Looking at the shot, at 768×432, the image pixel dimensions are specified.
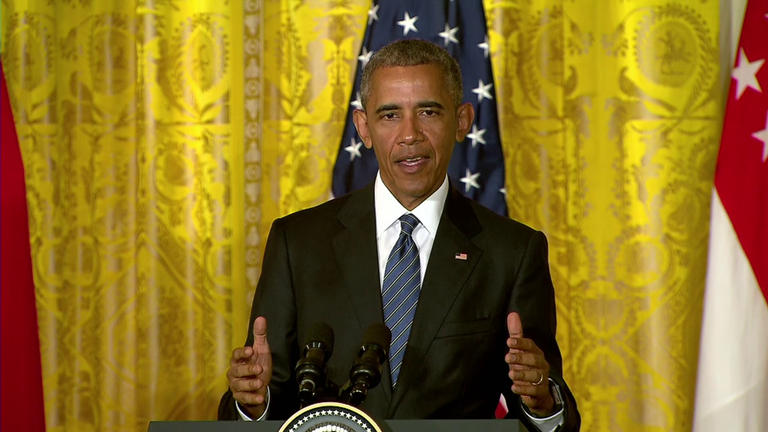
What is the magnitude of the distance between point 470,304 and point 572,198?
1296mm

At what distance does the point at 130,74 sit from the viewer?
3477 mm

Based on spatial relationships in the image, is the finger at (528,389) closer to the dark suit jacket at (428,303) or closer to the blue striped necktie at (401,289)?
the dark suit jacket at (428,303)

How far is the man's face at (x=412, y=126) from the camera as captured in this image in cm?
230

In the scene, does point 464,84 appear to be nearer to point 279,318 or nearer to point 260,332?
point 279,318

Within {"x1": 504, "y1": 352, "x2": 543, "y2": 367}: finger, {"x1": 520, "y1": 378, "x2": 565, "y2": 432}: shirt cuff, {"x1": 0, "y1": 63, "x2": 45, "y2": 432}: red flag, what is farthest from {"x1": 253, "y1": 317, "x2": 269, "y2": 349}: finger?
{"x1": 0, "y1": 63, "x2": 45, "y2": 432}: red flag

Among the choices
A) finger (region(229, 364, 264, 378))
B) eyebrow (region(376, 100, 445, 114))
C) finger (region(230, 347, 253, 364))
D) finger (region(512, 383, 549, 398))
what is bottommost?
finger (region(512, 383, 549, 398))

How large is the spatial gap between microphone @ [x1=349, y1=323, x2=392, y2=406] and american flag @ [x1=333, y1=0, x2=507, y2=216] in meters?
1.66

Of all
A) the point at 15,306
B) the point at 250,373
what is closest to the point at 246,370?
the point at 250,373

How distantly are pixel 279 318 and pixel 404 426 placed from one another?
796 millimetres

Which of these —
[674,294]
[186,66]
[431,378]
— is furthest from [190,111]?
[674,294]

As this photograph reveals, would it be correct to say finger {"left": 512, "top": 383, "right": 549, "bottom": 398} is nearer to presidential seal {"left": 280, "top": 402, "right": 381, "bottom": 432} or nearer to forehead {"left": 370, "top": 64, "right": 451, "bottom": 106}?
presidential seal {"left": 280, "top": 402, "right": 381, "bottom": 432}

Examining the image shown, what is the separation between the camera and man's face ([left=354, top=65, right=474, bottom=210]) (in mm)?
2303

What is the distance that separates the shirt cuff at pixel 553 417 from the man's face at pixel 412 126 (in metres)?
0.64

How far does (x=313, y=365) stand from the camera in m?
1.54
